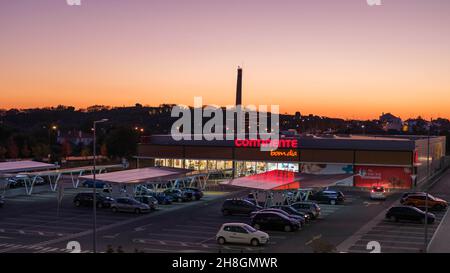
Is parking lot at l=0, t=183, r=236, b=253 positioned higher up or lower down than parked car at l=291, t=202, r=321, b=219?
lower down

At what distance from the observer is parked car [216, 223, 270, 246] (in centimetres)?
1984

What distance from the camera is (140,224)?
2461 centimetres

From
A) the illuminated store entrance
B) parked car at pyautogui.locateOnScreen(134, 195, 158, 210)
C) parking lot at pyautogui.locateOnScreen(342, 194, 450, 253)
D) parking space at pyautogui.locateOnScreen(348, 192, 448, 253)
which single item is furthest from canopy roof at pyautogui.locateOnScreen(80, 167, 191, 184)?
parking space at pyautogui.locateOnScreen(348, 192, 448, 253)

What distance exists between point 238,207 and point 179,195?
6.48 meters

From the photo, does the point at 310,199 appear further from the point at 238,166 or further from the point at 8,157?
the point at 8,157

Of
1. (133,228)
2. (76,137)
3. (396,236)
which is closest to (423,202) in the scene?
(396,236)

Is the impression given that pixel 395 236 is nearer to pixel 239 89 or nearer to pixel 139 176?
pixel 139 176

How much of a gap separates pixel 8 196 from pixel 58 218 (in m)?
10.7

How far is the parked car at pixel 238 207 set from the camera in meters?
27.2

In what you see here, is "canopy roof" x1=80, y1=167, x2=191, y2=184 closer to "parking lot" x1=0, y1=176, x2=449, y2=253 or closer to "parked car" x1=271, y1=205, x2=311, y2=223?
"parking lot" x1=0, y1=176, x2=449, y2=253

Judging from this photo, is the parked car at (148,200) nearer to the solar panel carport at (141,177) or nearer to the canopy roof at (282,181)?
the solar panel carport at (141,177)

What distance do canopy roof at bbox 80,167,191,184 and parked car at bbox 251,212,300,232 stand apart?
10.5 metres

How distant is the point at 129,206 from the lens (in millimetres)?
27922
